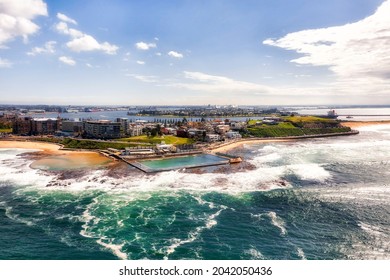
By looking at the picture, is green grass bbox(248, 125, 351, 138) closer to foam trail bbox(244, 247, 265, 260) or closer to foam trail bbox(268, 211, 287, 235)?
foam trail bbox(268, 211, 287, 235)

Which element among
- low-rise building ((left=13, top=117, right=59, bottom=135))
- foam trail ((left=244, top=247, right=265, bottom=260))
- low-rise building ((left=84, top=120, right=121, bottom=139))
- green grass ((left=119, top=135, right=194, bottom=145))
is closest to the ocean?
foam trail ((left=244, top=247, right=265, bottom=260))

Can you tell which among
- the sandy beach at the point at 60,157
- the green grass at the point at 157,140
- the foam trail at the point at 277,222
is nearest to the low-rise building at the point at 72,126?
the sandy beach at the point at 60,157

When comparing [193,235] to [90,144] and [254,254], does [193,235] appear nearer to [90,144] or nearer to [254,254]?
[254,254]

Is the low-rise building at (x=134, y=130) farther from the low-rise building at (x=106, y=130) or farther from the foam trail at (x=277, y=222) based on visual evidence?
the foam trail at (x=277, y=222)

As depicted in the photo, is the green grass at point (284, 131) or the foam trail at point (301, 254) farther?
the green grass at point (284, 131)

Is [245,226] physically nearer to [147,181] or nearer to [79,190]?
[147,181]
